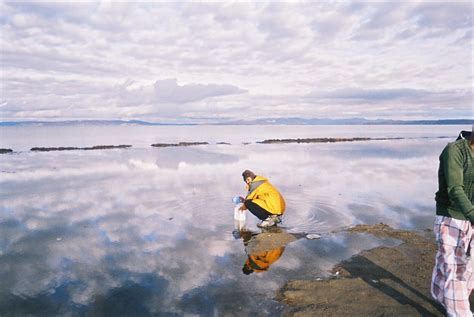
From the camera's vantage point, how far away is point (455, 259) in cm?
518

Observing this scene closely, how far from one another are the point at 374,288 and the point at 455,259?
2.26m

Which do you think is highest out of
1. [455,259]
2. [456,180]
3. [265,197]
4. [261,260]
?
[456,180]

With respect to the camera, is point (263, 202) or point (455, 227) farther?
point (263, 202)

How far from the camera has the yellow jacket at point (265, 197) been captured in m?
11.4

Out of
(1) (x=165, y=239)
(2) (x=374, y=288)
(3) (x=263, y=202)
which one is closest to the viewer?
(2) (x=374, y=288)

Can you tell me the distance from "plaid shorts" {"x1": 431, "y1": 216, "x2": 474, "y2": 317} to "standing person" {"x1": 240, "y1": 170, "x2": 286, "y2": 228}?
251 inches

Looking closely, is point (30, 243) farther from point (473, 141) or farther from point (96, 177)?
point (96, 177)

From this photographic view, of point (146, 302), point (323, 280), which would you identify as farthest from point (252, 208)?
point (146, 302)

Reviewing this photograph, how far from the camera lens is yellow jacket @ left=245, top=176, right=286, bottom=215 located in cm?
1138

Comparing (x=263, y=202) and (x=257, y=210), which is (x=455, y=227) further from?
(x=257, y=210)

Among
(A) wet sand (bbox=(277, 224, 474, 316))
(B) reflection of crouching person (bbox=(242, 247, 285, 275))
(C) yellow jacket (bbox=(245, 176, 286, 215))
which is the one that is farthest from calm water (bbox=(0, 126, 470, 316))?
(C) yellow jacket (bbox=(245, 176, 286, 215))

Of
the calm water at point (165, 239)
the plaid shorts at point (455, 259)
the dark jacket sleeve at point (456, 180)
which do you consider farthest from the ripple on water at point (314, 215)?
the dark jacket sleeve at point (456, 180)

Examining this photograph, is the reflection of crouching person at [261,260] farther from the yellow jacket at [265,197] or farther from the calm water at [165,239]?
the yellow jacket at [265,197]

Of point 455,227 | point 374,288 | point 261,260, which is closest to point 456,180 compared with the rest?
point 455,227
